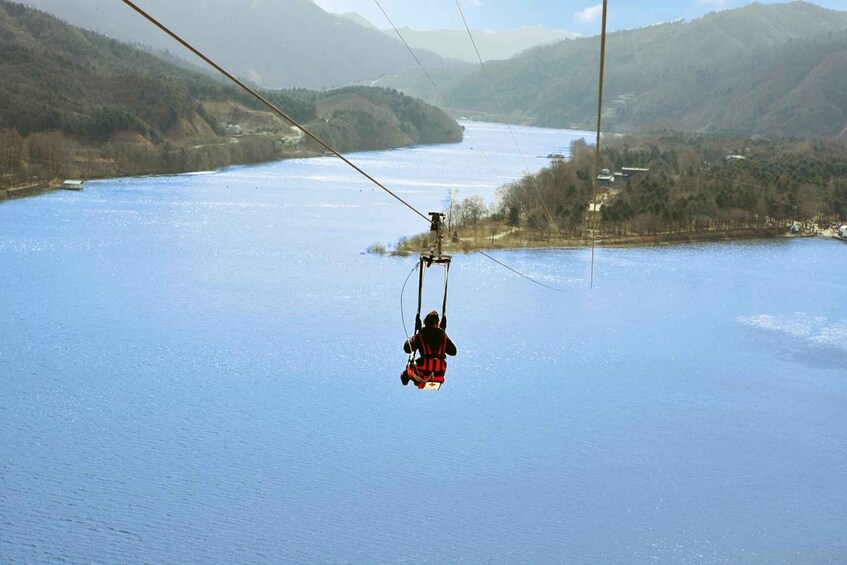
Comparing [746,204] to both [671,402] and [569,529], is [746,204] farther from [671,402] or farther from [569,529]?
[569,529]

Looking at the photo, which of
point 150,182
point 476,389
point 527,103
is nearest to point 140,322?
point 476,389

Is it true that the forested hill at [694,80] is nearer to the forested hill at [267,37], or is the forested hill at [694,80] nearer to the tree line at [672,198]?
the forested hill at [267,37]

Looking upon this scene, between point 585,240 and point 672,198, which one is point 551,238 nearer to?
point 585,240

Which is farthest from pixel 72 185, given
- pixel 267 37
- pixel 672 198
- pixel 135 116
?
pixel 267 37

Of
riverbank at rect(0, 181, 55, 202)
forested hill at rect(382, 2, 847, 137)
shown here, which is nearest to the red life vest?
riverbank at rect(0, 181, 55, 202)

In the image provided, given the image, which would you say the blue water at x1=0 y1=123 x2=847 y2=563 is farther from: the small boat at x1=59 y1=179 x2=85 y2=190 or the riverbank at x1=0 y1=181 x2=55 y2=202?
the small boat at x1=59 y1=179 x2=85 y2=190

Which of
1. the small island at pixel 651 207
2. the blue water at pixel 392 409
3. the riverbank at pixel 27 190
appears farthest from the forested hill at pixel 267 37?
the blue water at pixel 392 409

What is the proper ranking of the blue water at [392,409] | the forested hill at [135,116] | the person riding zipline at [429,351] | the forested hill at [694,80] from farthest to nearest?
1. the forested hill at [694,80]
2. the forested hill at [135,116]
3. the blue water at [392,409]
4. the person riding zipline at [429,351]
